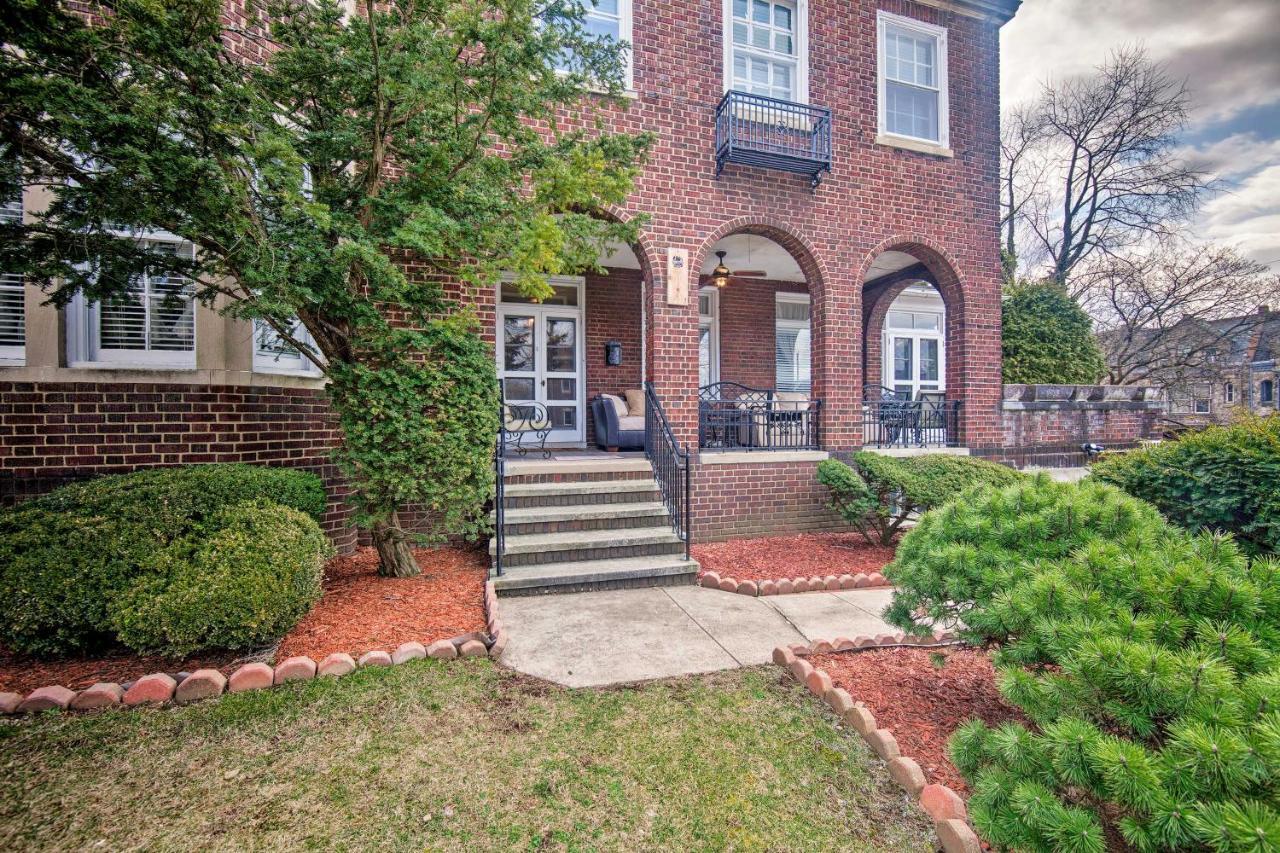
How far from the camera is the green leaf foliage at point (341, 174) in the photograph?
2852 mm

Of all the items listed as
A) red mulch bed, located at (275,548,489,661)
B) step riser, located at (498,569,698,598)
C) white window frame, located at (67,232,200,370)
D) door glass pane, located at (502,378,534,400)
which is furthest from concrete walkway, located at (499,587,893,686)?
door glass pane, located at (502,378,534,400)

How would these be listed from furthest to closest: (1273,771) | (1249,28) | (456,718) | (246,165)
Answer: (1249,28) → (246,165) → (456,718) → (1273,771)

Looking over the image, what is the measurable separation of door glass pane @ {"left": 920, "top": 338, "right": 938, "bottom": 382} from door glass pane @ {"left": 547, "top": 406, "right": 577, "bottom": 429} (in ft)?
27.3

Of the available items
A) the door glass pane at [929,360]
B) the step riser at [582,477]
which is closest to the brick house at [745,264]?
the step riser at [582,477]

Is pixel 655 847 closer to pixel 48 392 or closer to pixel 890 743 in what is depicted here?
pixel 890 743

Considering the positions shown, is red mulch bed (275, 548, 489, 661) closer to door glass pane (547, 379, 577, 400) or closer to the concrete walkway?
the concrete walkway

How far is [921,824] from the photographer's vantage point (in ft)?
6.89

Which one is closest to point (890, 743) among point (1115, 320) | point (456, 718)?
point (456, 718)

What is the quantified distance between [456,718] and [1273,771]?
287 cm

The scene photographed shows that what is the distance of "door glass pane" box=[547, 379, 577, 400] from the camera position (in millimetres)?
8898

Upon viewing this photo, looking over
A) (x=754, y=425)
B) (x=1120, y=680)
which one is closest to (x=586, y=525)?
(x=754, y=425)

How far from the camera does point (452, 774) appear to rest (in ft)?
7.73

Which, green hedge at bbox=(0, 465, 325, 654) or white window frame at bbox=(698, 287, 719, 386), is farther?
white window frame at bbox=(698, 287, 719, 386)

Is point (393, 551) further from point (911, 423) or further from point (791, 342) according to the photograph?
point (791, 342)
